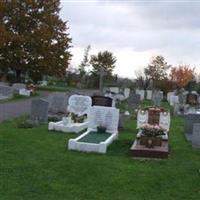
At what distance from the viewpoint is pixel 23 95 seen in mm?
39844

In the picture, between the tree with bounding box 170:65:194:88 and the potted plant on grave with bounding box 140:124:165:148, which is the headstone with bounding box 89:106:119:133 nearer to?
the potted plant on grave with bounding box 140:124:165:148

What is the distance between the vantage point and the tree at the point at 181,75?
215 ft

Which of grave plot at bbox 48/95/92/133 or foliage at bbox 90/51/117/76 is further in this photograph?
foliage at bbox 90/51/117/76

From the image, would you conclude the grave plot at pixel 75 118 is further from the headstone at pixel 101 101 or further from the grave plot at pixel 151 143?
the grave plot at pixel 151 143

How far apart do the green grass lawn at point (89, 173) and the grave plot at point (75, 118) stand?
2.72 m

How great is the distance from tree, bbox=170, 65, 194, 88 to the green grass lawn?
2002 inches

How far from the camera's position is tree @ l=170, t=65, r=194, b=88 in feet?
215

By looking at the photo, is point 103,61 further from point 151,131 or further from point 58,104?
point 151,131

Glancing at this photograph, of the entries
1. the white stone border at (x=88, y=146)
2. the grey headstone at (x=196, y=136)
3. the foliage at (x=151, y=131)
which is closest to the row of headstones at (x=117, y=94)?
the grey headstone at (x=196, y=136)

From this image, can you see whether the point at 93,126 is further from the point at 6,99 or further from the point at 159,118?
the point at 6,99

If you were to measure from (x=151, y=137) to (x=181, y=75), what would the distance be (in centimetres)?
5557

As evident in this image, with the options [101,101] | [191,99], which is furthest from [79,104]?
[191,99]

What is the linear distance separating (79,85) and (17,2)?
966 inches

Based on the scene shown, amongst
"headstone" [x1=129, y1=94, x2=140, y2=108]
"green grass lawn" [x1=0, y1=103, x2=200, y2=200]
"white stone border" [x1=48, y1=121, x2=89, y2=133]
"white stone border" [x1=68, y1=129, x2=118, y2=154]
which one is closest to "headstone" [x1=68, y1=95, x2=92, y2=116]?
"white stone border" [x1=48, y1=121, x2=89, y2=133]
